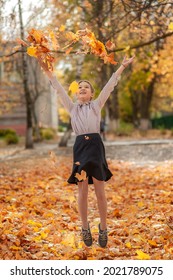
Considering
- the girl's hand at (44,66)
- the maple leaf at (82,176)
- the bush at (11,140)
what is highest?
the girl's hand at (44,66)

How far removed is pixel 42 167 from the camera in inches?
539

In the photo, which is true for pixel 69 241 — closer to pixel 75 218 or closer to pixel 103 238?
pixel 103 238

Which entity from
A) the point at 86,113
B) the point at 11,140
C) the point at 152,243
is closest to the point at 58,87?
the point at 86,113

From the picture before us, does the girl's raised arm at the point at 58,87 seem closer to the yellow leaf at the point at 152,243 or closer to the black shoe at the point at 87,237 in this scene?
the black shoe at the point at 87,237

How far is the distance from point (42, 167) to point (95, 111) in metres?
9.27

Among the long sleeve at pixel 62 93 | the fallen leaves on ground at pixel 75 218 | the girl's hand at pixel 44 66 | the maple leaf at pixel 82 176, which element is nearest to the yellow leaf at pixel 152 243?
the fallen leaves on ground at pixel 75 218

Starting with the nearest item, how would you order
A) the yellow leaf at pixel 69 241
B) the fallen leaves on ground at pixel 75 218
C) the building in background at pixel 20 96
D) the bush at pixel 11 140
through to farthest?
1. the fallen leaves on ground at pixel 75 218
2. the yellow leaf at pixel 69 241
3. the bush at pixel 11 140
4. the building in background at pixel 20 96

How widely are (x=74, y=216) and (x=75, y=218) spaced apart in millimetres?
119

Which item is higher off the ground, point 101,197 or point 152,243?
point 101,197

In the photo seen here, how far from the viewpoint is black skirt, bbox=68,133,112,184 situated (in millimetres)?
4438

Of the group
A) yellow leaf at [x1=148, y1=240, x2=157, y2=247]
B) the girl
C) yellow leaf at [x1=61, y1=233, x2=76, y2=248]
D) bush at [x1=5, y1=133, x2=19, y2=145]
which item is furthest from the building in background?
the girl

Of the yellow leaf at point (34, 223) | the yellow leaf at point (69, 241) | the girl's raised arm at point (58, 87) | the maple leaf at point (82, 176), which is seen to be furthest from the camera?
the yellow leaf at point (34, 223)

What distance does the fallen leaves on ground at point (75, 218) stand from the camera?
484 cm

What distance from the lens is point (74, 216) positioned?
6.67 meters
